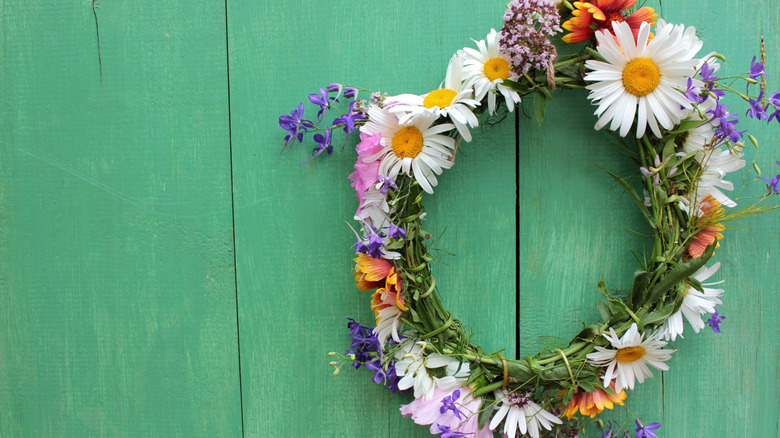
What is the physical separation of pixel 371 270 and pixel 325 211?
18 cm

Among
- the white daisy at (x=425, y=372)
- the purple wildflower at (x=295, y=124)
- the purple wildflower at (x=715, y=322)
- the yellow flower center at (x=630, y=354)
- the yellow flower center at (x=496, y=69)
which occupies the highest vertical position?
the yellow flower center at (x=496, y=69)

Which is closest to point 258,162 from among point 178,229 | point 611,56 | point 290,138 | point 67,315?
point 290,138

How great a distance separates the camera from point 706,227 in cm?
85

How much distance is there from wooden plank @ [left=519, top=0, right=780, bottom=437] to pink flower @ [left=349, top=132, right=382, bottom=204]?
0.26 meters

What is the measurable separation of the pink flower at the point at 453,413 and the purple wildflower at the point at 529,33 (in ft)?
1.67

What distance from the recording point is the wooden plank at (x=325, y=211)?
940 mm

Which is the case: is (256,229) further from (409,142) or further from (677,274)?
(677,274)

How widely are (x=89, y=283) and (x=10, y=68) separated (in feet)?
1.40

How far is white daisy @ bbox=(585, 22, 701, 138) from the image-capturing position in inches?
30.9

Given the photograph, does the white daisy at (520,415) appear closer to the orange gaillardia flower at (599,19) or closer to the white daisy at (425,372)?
the white daisy at (425,372)

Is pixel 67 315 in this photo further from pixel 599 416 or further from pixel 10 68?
pixel 599 416

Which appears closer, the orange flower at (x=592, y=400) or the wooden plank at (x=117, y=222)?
the orange flower at (x=592, y=400)

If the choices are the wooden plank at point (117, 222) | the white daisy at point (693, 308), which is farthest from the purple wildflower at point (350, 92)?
the white daisy at point (693, 308)

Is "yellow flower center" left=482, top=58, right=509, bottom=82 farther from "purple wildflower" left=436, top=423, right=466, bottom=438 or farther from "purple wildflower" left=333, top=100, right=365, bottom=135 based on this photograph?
"purple wildflower" left=436, top=423, right=466, bottom=438
